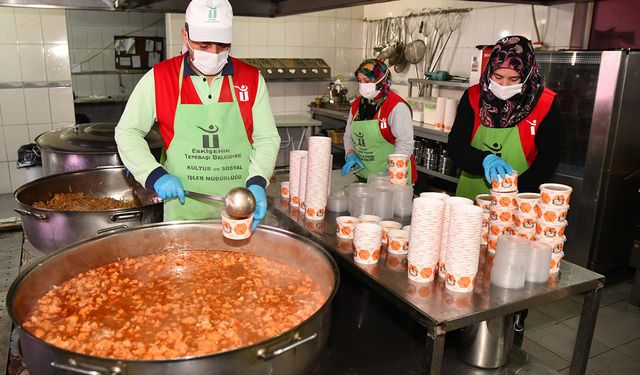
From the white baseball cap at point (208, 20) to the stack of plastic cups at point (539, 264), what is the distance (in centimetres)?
131

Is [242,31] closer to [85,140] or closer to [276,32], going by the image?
[276,32]

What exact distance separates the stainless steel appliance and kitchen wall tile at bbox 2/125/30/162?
4966mm

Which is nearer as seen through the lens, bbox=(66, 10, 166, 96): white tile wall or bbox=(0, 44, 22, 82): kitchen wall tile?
bbox=(0, 44, 22, 82): kitchen wall tile

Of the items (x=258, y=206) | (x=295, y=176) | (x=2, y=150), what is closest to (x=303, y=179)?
(x=295, y=176)

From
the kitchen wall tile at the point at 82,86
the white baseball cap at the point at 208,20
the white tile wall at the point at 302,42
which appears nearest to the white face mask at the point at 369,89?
the white baseball cap at the point at 208,20

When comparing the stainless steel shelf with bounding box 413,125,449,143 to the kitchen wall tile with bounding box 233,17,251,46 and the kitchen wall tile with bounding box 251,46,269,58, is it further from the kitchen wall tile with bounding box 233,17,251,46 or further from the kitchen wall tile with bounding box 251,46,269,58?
the kitchen wall tile with bounding box 233,17,251,46

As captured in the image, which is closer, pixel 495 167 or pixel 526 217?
pixel 526 217

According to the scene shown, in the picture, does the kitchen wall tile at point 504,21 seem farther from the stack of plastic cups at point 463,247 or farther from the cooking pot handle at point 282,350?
the cooking pot handle at point 282,350

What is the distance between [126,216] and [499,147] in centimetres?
180

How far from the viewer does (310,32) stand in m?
6.73

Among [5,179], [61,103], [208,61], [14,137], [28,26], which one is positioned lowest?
[5,179]

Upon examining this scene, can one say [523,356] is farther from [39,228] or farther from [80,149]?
[80,149]

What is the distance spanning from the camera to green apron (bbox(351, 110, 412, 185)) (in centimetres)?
335

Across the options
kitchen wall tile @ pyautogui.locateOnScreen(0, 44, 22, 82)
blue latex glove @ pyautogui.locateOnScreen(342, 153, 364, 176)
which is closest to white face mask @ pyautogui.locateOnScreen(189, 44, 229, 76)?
blue latex glove @ pyautogui.locateOnScreen(342, 153, 364, 176)
